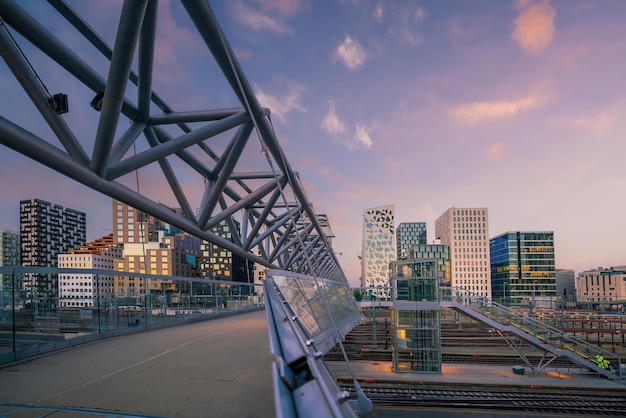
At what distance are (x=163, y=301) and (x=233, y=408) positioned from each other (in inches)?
493

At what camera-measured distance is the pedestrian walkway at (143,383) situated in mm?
4527

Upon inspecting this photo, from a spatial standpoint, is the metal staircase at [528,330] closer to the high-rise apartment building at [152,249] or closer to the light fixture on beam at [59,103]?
the light fixture on beam at [59,103]

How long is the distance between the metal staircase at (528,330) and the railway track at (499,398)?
319 centimetres

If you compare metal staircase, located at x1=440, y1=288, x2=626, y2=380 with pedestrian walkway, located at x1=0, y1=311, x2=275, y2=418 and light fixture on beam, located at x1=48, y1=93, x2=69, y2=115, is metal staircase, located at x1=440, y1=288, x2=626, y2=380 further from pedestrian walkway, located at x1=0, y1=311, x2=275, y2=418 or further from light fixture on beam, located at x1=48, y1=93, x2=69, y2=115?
light fixture on beam, located at x1=48, y1=93, x2=69, y2=115

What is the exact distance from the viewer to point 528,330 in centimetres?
2402

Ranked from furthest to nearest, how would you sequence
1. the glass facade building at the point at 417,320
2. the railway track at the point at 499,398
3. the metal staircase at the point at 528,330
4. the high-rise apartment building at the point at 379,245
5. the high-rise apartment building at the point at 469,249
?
1. the high-rise apartment building at the point at 469,249
2. the high-rise apartment building at the point at 379,245
3. the metal staircase at the point at 528,330
4. the glass facade building at the point at 417,320
5. the railway track at the point at 499,398

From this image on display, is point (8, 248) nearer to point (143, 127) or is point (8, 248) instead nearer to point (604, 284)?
point (143, 127)

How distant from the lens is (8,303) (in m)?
8.29

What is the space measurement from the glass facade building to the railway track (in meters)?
2.58

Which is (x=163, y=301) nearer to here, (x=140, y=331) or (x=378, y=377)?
(x=140, y=331)

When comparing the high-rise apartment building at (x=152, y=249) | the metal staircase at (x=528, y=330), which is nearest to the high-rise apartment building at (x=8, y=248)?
the high-rise apartment building at (x=152, y=249)

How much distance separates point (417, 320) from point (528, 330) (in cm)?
799

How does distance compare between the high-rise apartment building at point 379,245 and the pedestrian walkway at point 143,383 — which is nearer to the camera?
the pedestrian walkway at point 143,383

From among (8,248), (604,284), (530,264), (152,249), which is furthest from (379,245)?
(8,248)
